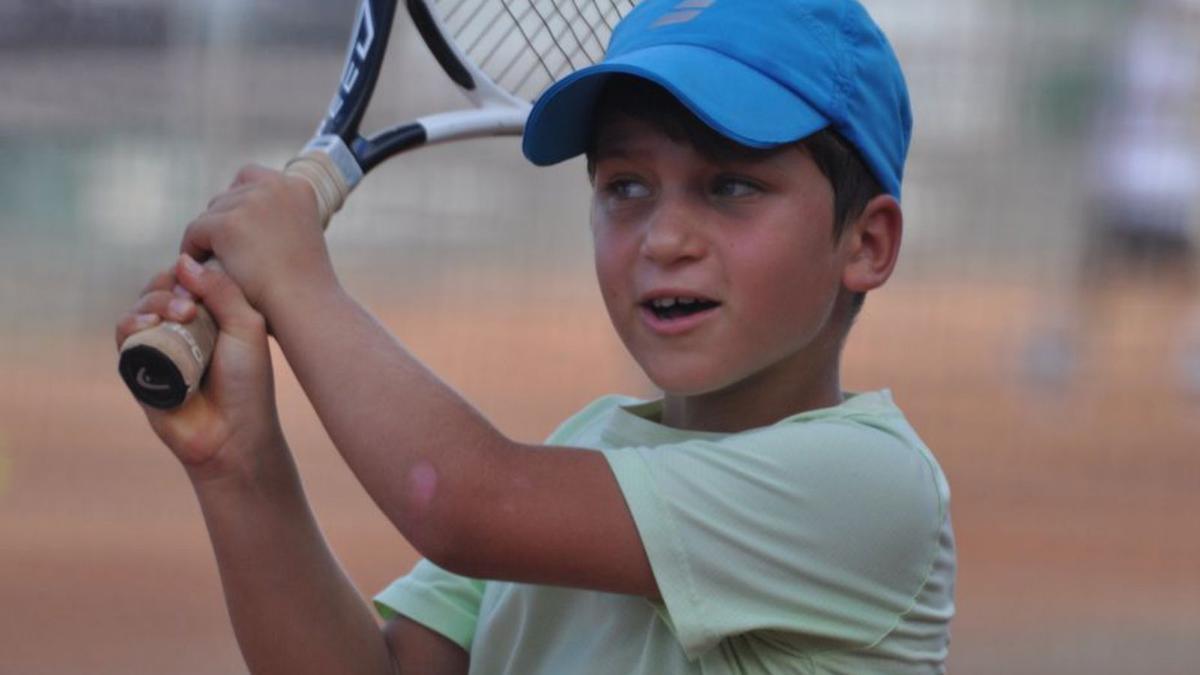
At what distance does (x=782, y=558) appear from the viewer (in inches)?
60.9

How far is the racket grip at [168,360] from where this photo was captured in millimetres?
1566

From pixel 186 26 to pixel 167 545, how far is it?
3803 mm

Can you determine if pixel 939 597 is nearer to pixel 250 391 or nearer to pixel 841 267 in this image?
pixel 841 267

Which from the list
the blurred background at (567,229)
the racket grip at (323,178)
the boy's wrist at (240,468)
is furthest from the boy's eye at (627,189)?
the blurred background at (567,229)

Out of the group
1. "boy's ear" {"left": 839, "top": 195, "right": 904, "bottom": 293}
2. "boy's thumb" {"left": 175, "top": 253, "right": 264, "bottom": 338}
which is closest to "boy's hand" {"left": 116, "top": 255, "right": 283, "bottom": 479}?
"boy's thumb" {"left": 175, "top": 253, "right": 264, "bottom": 338}

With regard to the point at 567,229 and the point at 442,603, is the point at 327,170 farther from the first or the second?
the point at 567,229

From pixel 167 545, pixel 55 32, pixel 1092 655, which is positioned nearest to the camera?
pixel 1092 655

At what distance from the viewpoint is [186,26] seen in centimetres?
915

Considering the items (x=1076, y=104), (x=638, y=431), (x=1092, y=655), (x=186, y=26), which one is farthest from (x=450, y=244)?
(x=638, y=431)

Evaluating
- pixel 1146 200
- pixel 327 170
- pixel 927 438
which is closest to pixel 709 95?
pixel 327 170

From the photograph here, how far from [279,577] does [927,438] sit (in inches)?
229

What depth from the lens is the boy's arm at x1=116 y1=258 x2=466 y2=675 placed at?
1.63 m

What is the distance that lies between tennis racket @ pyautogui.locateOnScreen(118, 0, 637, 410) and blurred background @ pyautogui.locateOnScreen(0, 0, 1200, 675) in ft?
16.2

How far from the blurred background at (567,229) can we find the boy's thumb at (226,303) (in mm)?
5309
